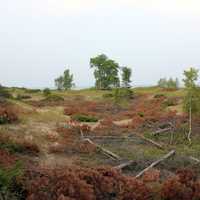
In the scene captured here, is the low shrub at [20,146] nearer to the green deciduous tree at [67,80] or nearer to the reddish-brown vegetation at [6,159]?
the reddish-brown vegetation at [6,159]

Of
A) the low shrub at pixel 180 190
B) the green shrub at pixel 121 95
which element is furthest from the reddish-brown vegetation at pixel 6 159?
the green shrub at pixel 121 95

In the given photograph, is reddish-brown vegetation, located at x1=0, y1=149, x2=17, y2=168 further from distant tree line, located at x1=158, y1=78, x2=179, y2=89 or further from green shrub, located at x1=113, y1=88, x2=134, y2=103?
distant tree line, located at x1=158, y1=78, x2=179, y2=89

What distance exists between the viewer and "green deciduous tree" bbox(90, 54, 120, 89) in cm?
7375

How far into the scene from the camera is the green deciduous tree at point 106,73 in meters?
73.8

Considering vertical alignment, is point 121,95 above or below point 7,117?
above

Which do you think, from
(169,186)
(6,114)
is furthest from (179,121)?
(169,186)

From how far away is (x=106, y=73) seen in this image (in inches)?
2940

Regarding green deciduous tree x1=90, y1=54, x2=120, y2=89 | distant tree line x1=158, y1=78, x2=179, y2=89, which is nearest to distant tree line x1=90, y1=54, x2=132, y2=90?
green deciduous tree x1=90, y1=54, x2=120, y2=89

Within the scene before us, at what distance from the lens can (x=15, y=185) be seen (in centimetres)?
820

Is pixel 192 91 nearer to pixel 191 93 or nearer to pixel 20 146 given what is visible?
pixel 191 93

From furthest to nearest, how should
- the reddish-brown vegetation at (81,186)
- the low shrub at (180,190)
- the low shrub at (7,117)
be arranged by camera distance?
the low shrub at (7,117), the low shrub at (180,190), the reddish-brown vegetation at (81,186)

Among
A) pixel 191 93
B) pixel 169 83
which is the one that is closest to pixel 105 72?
pixel 169 83

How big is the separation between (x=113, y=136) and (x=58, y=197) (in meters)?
11.3

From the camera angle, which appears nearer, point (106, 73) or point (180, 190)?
point (180, 190)
